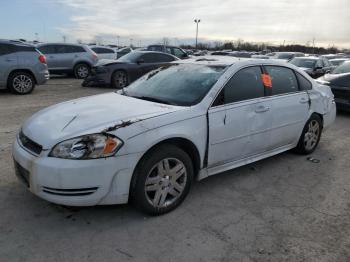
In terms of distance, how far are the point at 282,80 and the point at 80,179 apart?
3200 millimetres

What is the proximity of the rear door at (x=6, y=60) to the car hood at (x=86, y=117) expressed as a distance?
288 inches

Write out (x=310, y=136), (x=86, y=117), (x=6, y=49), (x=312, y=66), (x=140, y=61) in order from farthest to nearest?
(x=312, y=66) < (x=140, y=61) < (x=6, y=49) < (x=310, y=136) < (x=86, y=117)

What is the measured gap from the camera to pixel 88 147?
317 centimetres

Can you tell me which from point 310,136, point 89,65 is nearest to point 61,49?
point 89,65

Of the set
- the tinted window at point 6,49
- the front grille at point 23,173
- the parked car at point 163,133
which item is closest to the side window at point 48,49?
the tinted window at point 6,49

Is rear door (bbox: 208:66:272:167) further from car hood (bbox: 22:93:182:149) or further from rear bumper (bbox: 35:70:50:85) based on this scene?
rear bumper (bbox: 35:70:50:85)

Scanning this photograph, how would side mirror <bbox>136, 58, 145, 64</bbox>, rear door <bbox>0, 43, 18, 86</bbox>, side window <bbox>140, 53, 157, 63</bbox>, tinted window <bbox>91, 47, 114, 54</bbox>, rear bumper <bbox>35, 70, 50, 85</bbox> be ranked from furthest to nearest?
tinted window <bbox>91, 47, 114, 54</bbox>, side window <bbox>140, 53, 157, 63</bbox>, side mirror <bbox>136, 58, 145, 64</bbox>, rear bumper <bbox>35, 70, 50, 85</bbox>, rear door <bbox>0, 43, 18, 86</bbox>

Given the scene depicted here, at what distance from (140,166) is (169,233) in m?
0.66

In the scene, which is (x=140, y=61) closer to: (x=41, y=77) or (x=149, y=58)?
(x=149, y=58)

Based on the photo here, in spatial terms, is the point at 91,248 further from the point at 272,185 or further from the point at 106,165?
the point at 272,185

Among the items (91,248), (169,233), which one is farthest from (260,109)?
(91,248)

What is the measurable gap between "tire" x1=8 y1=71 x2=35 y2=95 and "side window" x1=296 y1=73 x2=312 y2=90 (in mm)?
8466

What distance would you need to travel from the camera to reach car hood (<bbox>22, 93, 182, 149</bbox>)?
10.8 ft

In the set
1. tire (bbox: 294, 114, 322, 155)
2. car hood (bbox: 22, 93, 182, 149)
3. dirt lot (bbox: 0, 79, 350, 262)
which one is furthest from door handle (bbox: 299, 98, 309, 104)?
car hood (bbox: 22, 93, 182, 149)
